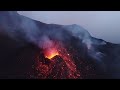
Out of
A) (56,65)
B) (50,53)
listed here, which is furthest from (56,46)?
(56,65)

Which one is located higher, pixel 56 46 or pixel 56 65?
pixel 56 46

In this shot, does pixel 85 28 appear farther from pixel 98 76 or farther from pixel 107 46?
pixel 98 76

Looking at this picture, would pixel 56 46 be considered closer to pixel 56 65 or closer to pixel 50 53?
pixel 50 53
